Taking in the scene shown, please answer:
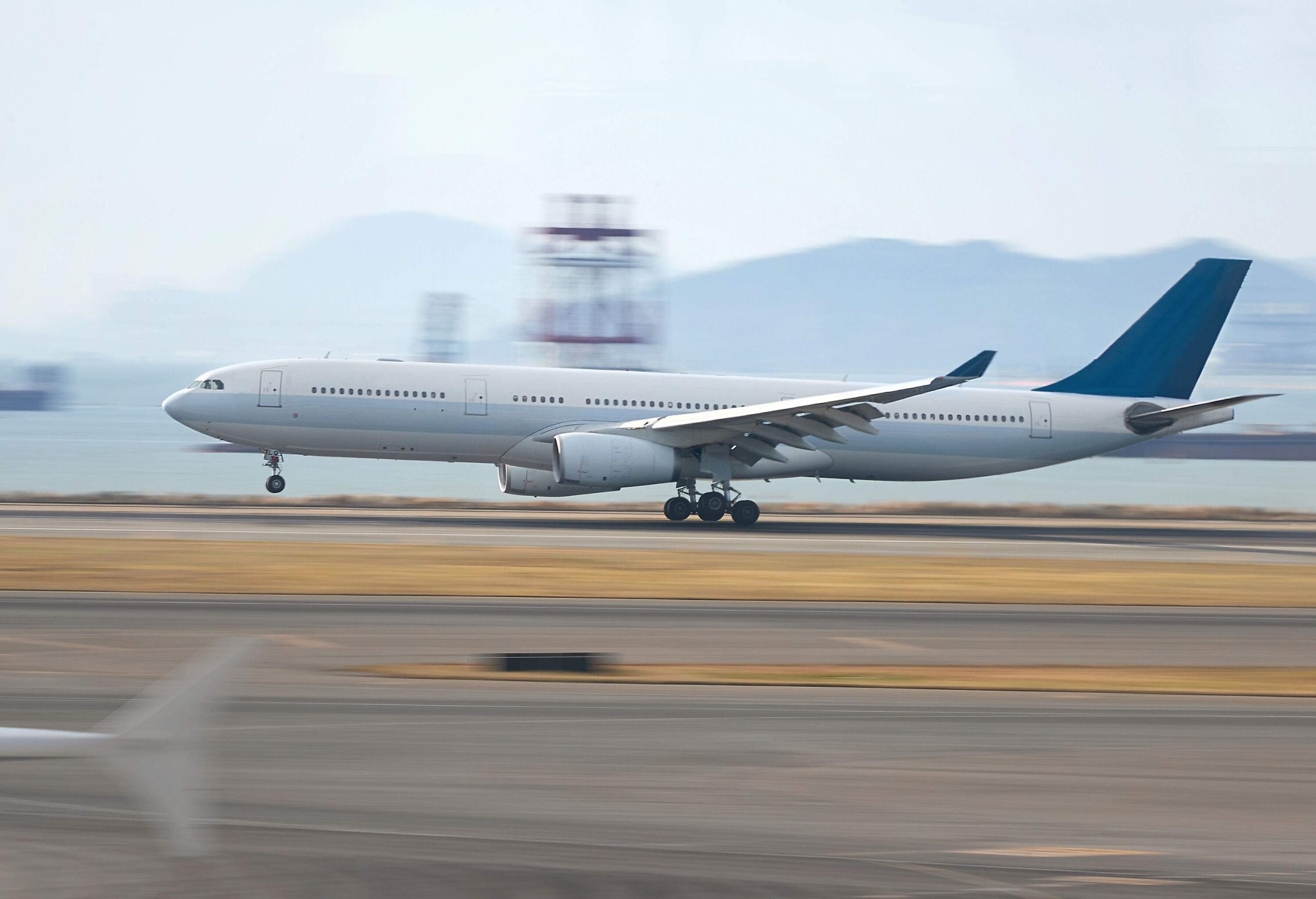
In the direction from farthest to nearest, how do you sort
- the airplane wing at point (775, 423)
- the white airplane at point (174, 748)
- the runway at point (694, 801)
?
1. the airplane wing at point (775, 423)
2. the runway at point (694, 801)
3. the white airplane at point (174, 748)

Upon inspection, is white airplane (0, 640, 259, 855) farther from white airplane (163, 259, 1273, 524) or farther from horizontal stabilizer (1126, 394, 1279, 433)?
horizontal stabilizer (1126, 394, 1279, 433)

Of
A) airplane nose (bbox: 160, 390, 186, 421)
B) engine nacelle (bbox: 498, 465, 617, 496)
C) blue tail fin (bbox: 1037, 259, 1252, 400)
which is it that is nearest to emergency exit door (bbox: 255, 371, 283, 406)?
airplane nose (bbox: 160, 390, 186, 421)

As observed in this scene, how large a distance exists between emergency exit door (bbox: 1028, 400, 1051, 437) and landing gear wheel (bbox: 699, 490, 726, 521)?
8785 millimetres

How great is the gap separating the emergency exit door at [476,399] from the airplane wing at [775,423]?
9.22 ft

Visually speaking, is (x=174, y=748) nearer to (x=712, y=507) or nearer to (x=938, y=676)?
(x=938, y=676)

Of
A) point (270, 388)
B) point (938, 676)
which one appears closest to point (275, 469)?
point (270, 388)

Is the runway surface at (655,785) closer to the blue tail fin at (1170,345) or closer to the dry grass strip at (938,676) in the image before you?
the dry grass strip at (938,676)

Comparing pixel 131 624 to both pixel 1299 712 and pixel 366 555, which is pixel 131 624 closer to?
pixel 366 555

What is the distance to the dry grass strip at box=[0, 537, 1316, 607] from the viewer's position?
70.2 feet

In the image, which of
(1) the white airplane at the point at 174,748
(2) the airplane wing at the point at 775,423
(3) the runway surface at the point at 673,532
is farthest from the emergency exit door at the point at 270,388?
(1) the white airplane at the point at 174,748

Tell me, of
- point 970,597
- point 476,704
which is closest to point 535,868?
point 476,704

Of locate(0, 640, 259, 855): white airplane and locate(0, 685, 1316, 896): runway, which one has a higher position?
locate(0, 640, 259, 855): white airplane

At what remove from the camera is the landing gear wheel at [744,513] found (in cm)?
3581

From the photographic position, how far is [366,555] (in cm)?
2575
